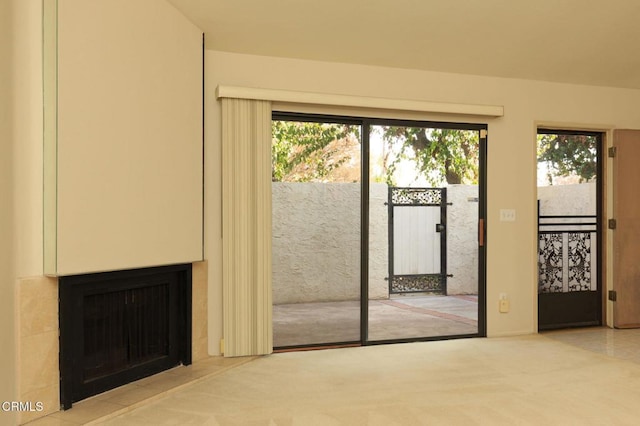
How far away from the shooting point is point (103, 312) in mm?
3273

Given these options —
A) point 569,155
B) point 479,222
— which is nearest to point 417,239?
point 479,222

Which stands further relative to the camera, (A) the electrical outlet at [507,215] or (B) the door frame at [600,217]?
(B) the door frame at [600,217]

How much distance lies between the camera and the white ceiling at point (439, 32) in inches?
139

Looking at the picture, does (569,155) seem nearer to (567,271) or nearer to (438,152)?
(567,271)

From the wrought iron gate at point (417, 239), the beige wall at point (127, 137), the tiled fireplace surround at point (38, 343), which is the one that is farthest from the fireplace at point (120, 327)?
the wrought iron gate at point (417, 239)

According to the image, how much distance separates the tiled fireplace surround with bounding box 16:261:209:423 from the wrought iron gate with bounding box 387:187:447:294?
3.23m

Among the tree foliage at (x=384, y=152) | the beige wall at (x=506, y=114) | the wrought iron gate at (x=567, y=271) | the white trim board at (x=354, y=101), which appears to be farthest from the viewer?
the wrought iron gate at (x=567, y=271)

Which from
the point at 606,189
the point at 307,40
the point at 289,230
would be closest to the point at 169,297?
the point at 289,230

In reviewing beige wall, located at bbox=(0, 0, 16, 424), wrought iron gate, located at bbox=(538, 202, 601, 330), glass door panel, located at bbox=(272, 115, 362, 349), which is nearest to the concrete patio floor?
glass door panel, located at bbox=(272, 115, 362, 349)

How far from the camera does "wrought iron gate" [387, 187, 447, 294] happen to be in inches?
209

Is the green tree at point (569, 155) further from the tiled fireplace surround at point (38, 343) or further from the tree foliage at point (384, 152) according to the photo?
the tiled fireplace surround at point (38, 343)

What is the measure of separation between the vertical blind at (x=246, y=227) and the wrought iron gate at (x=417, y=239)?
5.16 feet

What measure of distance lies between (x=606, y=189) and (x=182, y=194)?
4192mm

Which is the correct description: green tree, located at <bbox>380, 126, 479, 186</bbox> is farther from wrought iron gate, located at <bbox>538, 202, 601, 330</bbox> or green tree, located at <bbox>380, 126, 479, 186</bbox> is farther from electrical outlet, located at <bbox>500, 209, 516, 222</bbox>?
wrought iron gate, located at <bbox>538, 202, 601, 330</bbox>
